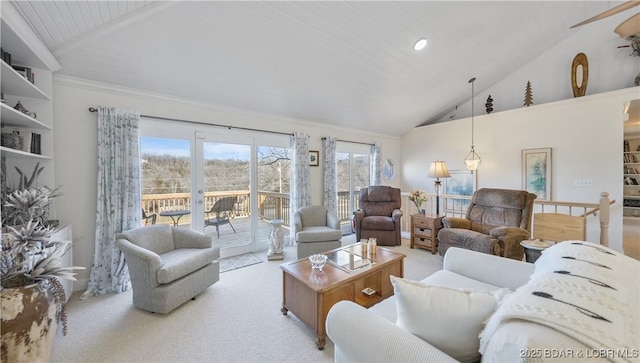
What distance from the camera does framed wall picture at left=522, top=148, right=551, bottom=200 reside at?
170 inches

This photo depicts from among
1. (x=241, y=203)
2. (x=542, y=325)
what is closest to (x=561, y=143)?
(x=542, y=325)

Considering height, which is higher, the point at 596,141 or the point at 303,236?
the point at 596,141

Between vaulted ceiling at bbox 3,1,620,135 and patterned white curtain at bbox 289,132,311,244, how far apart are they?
1.46 feet

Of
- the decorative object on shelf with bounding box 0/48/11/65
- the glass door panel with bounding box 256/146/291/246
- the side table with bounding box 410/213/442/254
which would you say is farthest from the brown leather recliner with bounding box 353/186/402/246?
the decorative object on shelf with bounding box 0/48/11/65

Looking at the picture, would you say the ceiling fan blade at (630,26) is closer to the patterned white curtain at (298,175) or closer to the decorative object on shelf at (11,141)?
the patterned white curtain at (298,175)

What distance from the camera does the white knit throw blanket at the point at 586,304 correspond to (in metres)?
0.68

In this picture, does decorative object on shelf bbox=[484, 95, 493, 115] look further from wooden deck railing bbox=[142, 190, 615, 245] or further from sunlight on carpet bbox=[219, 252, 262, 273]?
sunlight on carpet bbox=[219, 252, 262, 273]

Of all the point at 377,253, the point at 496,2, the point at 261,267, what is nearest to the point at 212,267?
the point at 261,267

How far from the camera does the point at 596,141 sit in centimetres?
384

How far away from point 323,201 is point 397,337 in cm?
386

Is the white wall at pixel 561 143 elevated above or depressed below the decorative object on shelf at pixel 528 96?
below

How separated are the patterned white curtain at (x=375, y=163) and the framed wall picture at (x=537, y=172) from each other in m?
2.71

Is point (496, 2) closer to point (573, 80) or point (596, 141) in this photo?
point (573, 80)

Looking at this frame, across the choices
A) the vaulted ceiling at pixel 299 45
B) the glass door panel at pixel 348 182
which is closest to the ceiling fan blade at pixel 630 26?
the vaulted ceiling at pixel 299 45
